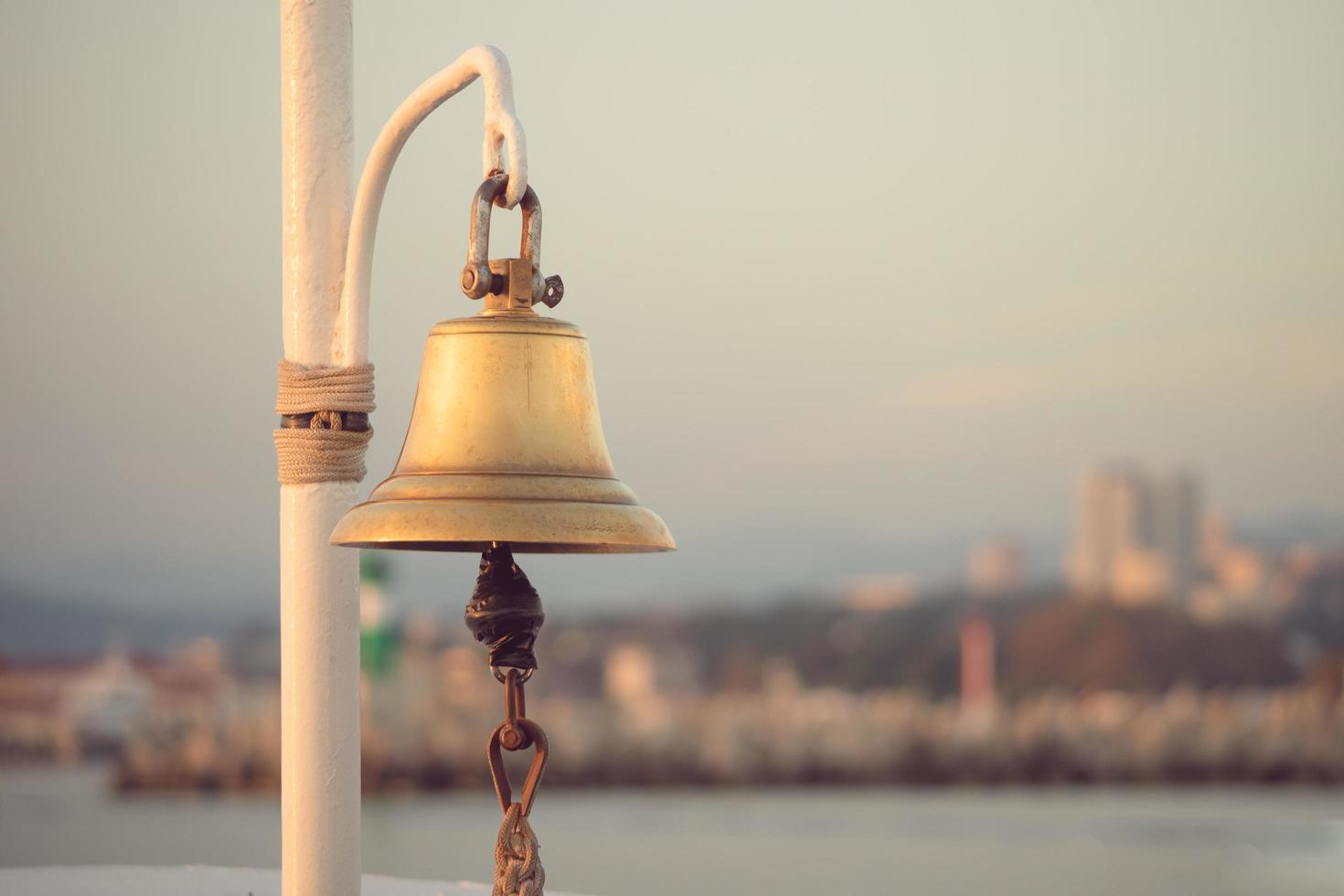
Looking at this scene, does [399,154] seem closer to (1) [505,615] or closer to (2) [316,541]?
(2) [316,541]

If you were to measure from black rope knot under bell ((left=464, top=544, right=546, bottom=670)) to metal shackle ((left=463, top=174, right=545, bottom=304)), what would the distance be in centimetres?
40

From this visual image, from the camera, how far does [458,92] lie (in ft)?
10.4

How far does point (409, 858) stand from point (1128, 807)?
11565 mm

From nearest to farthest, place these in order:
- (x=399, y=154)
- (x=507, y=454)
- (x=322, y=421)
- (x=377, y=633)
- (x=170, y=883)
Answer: (x=507, y=454) → (x=399, y=154) → (x=322, y=421) → (x=170, y=883) → (x=377, y=633)

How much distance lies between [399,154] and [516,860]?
1.18 metres

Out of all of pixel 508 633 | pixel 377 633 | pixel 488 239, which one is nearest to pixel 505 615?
pixel 508 633

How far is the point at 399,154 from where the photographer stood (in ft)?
10.8

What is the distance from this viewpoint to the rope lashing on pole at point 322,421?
3.41 m

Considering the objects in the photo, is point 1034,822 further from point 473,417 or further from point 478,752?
point 473,417

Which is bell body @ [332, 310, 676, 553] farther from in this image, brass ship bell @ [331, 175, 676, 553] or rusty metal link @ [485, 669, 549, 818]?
rusty metal link @ [485, 669, 549, 818]

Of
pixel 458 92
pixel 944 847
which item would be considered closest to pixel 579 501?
pixel 458 92

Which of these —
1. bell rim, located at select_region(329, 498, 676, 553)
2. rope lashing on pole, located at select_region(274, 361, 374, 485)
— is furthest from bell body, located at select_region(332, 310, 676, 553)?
rope lashing on pole, located at select_region(274, 361, 374, 485)

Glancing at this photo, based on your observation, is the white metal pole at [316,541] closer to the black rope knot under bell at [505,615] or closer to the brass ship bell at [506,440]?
the brass ship bell at [506,440]

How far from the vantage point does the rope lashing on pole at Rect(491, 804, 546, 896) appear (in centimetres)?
282
